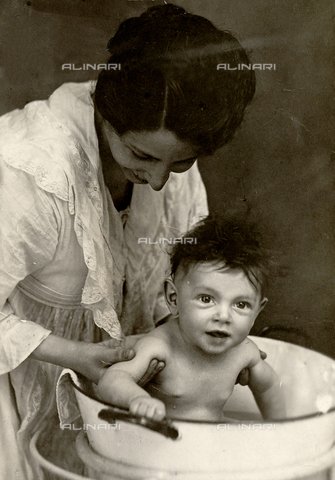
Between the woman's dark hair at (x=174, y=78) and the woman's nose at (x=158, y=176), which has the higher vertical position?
the woman's dark hair at (x=174, y=78)

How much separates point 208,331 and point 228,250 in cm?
13

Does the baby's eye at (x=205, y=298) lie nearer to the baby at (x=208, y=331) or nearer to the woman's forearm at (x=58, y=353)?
the baby at (x=208, y=331)

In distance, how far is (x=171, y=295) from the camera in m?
0.86

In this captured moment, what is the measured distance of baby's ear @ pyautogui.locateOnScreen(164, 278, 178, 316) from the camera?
86 cm

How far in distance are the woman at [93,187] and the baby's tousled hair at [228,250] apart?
0.18ft

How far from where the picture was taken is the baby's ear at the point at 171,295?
86 centimetres

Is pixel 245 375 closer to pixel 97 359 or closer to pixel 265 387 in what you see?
pixel 265 387

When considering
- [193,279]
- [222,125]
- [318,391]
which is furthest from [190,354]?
[222,125]

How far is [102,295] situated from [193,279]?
6.0 inches

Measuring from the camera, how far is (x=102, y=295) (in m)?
0.84

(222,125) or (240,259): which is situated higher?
(222,125)

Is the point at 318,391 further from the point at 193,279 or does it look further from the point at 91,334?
the point at 91,334

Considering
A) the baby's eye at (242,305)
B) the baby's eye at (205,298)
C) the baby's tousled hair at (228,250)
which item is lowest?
the baby's eye at (242,305)

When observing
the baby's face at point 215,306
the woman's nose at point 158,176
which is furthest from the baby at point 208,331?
the woman's nose at point 158,176
